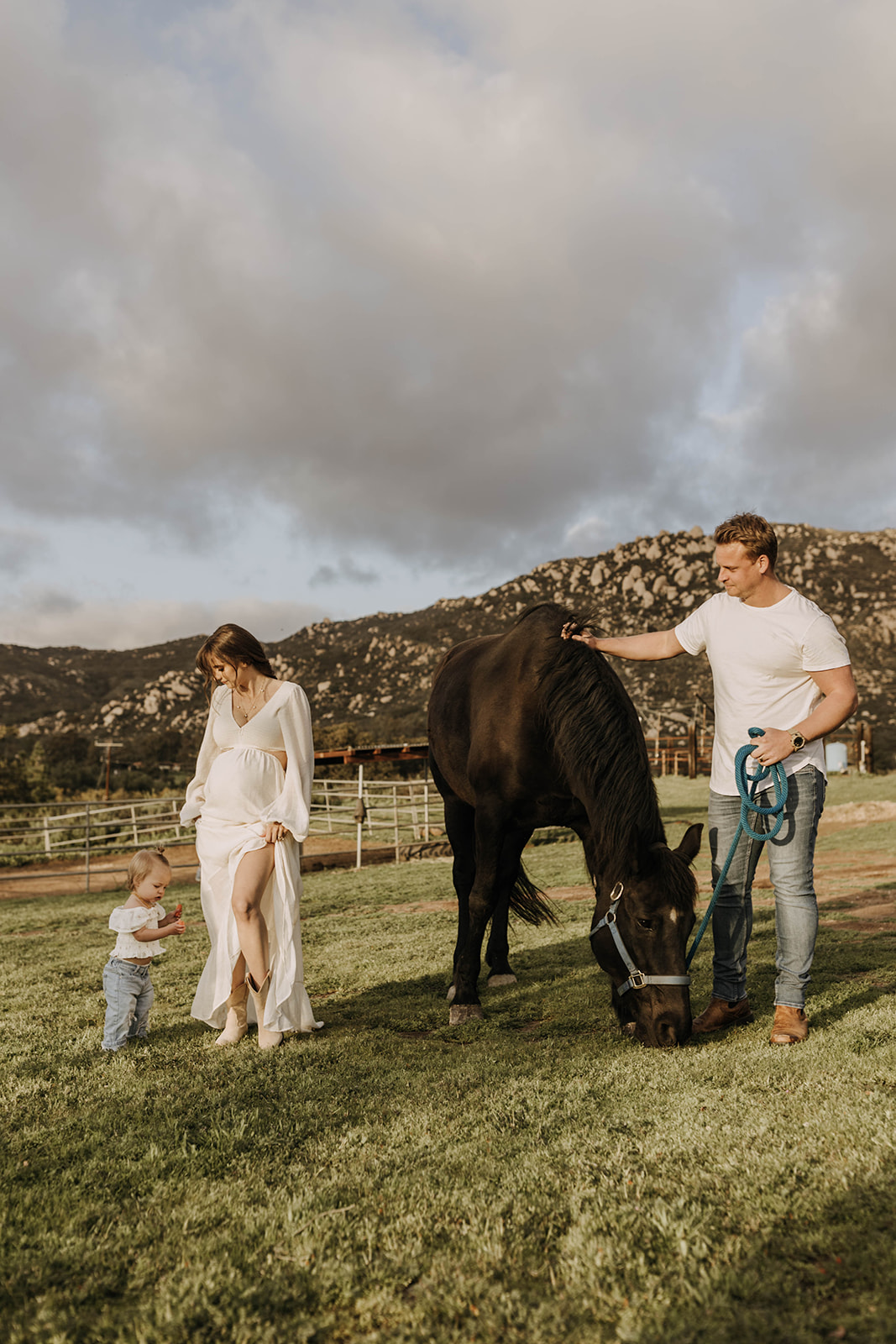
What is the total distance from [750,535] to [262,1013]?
2765 mm

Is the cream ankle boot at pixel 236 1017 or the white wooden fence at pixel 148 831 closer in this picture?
the cream ankle boot at pixel 236 1017

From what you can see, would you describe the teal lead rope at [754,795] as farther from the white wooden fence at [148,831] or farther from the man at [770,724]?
the white wooden fence at [148,831]

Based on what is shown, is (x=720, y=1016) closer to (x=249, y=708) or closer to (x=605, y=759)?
(x=605, y=759)

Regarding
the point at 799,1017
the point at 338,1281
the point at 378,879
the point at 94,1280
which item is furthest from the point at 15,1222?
the point at 378,879

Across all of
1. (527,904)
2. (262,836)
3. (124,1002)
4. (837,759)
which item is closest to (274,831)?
(262,836)

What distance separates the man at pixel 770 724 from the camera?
2.91 metres

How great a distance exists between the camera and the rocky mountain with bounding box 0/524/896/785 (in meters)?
46.4

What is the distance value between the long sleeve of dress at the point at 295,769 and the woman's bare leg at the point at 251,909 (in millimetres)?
177

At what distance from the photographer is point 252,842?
326cm

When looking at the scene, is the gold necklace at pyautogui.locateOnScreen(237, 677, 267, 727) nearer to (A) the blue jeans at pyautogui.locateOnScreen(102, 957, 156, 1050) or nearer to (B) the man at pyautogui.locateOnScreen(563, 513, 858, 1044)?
(A) the blue jeans at pyautogui.locateOnScreen(102, 957, 156, 1050)

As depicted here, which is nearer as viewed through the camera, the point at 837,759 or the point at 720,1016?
the point at 720,1016

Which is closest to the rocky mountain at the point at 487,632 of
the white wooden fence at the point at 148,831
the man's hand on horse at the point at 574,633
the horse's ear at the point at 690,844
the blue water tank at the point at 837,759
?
the blue water tank at the point at 837,759

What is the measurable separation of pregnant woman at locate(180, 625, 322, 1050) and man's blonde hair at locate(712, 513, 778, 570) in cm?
192

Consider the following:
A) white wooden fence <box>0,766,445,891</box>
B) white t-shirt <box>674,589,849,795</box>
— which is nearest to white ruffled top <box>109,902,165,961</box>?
white t-shirt <box>674,589,849,795</box>
